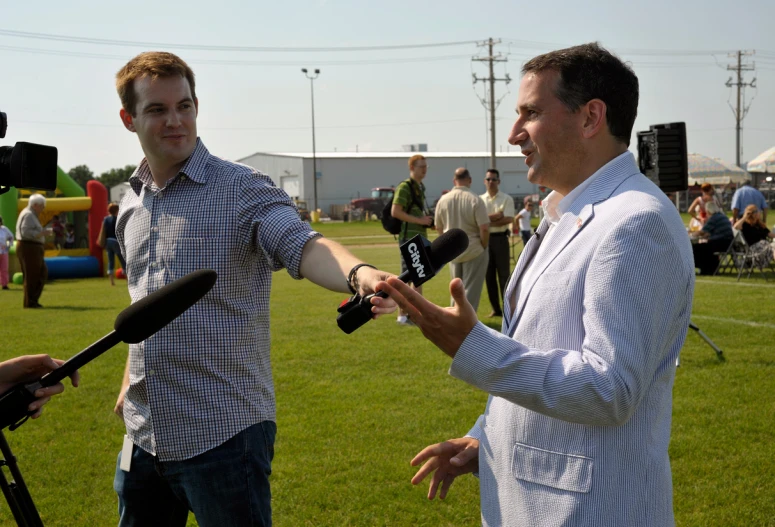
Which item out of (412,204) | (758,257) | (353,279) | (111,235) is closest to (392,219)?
(412,204)

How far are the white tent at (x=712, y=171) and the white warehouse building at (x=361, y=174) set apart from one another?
24214mm

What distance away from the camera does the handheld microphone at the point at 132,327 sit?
1.51 meters

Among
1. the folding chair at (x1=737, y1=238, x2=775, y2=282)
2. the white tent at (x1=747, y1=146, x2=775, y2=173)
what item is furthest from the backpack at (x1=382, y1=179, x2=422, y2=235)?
the white tent at (x1=747, y1=146, x2=775, y2=173)

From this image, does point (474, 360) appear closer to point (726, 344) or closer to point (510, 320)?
point (510, 320)

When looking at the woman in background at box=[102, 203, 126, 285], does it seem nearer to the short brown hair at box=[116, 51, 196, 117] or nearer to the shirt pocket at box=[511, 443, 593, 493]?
the short brown hair at box=[116, 51, 196, 117]

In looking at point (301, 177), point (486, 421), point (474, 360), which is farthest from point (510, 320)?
point (301, 177)

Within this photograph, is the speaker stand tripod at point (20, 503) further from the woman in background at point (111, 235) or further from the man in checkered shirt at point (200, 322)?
the woman in background at point (111, 235)

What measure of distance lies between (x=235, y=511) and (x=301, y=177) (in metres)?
71.5

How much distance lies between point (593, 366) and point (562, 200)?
2.13 feet

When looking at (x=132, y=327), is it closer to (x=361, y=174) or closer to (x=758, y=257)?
(x=758, y=257)

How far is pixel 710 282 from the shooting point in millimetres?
15758

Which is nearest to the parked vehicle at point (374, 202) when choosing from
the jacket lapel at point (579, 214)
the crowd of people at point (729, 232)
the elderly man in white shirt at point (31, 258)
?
the crowd of people at point (729, 232)

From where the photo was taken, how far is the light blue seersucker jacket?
1774 mm

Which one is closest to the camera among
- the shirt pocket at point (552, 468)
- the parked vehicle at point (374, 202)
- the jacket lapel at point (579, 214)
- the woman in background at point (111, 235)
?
the shirt pocket at point (552, 468)
